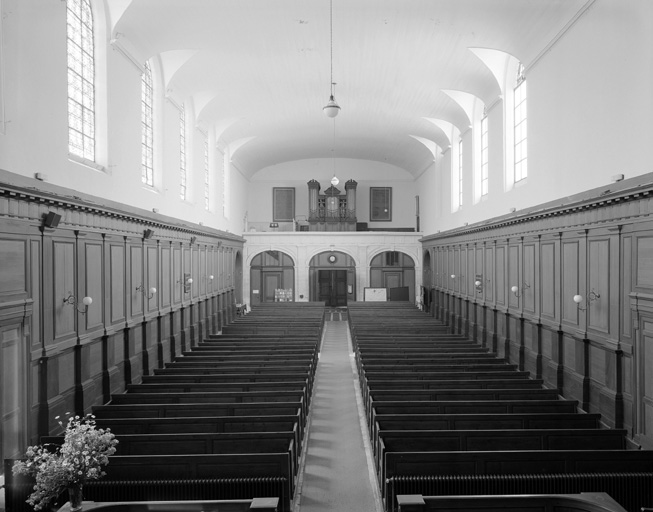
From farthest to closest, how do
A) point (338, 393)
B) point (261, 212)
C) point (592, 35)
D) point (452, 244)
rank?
1. point (261, 212)
2. point (452, 244)
3. point (338, 393)
4. point (592, 35)

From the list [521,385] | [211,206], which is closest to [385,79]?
[211,206]

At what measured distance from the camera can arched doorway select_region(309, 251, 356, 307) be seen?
2930 cm

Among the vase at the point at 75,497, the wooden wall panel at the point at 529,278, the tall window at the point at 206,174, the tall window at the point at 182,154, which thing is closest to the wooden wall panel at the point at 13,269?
the vase at the point at 75,497

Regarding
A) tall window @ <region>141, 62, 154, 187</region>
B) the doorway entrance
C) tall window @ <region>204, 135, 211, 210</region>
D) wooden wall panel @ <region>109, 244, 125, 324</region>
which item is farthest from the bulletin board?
wooden wall panel @ <region>109, 244, 125, 324</region>

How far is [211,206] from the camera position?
70.6ft

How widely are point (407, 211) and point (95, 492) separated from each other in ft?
90.6

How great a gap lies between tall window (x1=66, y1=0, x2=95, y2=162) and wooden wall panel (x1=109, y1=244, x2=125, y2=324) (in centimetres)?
196

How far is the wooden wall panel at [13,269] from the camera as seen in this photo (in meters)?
7.02

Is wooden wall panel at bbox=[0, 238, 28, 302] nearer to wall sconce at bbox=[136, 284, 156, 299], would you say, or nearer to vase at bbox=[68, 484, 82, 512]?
vase at bbox=[68, 484, 82, 512]

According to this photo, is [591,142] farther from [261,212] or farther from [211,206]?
[261,212]

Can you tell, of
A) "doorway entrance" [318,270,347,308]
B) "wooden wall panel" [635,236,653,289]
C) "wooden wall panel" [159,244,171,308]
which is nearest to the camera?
"wooden wall panel" [635,236,653,289]

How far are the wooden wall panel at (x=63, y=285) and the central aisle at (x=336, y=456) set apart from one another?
4491 millimetres

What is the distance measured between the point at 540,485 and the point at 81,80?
10.2 meters

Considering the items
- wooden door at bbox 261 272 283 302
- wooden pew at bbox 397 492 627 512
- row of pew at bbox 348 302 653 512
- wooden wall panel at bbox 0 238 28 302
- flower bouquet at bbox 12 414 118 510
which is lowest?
row of pew at bbox 348 302 653 512
